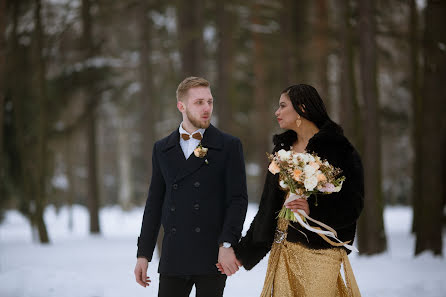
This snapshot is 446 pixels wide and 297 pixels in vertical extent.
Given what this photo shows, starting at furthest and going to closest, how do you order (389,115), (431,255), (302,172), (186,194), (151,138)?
(389,115), (151,138), (431,255), (186,194), (302,172)

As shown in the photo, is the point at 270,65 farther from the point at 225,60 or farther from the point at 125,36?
the point at 125,36

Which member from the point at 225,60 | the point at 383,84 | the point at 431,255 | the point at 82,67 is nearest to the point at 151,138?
the point at 225,60

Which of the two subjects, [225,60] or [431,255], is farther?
[225,60]

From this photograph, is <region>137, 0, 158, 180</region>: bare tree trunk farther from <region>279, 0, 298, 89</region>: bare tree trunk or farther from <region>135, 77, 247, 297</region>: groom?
<region>135, 77, 247, 297</region>: groom

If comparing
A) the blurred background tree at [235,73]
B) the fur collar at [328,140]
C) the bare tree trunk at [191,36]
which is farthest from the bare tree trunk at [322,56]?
the fur collar at [328,140]

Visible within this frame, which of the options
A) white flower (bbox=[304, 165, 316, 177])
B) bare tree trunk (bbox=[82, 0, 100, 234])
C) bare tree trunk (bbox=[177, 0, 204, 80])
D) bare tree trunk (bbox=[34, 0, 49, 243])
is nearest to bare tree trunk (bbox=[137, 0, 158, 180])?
bare tree trunk (bbox=[177, 0, 204, 80])

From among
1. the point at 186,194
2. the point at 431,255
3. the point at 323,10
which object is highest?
the point at 323,10

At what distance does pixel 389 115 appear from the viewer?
1805 cm

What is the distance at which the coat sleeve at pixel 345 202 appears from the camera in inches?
150

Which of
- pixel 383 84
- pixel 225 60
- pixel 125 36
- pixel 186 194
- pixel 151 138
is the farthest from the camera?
pixel 125 36

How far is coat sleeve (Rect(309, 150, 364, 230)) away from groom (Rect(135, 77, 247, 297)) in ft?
1.91

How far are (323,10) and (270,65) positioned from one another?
315 cm

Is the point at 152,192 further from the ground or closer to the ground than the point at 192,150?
closer to the ground

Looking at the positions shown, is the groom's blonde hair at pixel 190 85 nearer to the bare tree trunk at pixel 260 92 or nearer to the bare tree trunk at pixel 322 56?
the bare tree trunk at pixel 322 56
